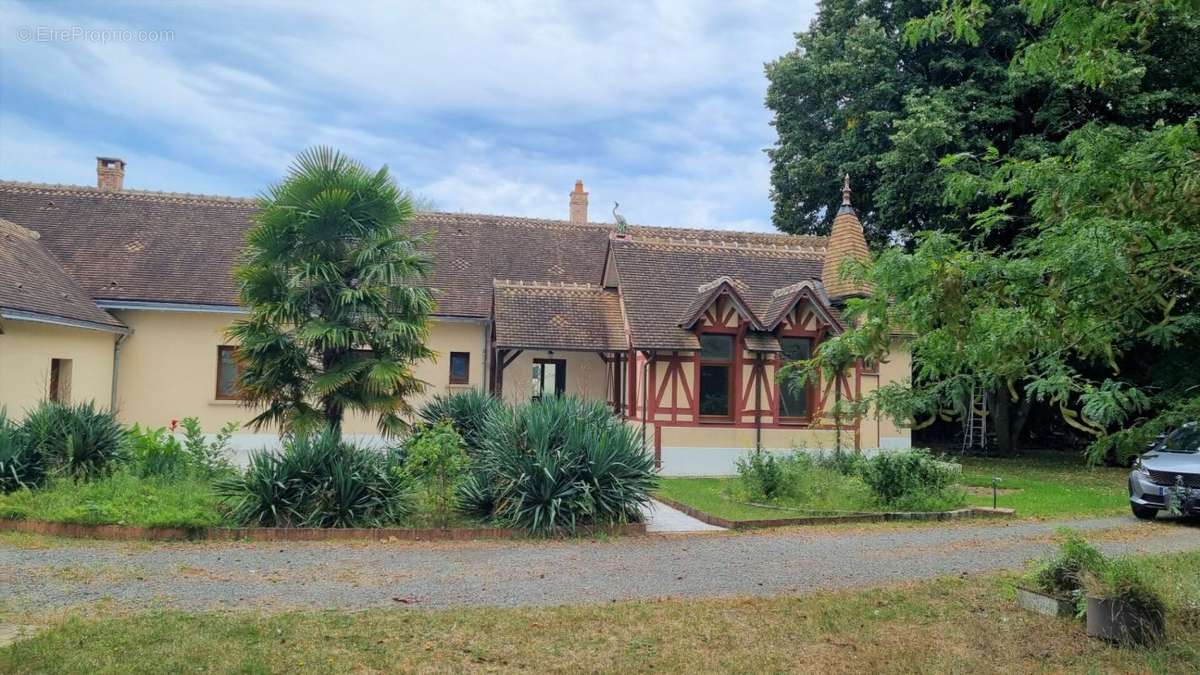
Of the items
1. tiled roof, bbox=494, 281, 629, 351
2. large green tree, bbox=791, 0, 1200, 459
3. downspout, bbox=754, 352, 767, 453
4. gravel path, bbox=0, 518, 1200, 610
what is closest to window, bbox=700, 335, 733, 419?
downspout, bbox=754, 352, 767, 453

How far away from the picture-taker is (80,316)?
53.6ft

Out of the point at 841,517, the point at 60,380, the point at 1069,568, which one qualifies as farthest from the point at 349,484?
the point at 60,380

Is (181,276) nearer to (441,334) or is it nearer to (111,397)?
(111,397)

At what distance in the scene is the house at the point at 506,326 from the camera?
56.3ft

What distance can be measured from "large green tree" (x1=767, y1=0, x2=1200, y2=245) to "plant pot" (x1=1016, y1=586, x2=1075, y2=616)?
44.7 feet

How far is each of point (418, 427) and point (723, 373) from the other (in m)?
8.44

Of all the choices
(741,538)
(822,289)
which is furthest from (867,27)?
(741,538)

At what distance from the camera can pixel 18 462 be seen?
11.0 metres

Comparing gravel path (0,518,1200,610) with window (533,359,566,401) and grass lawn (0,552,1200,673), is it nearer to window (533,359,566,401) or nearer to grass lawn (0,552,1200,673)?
grass lawn (0,552,1200,673)

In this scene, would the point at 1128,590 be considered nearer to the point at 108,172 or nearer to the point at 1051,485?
the point at 1051,485

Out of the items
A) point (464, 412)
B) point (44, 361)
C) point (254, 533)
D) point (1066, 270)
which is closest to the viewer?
point (1066, 270)

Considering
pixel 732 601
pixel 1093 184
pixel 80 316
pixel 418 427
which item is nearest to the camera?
pixel 1093 184

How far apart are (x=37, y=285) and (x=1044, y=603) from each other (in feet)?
58.8

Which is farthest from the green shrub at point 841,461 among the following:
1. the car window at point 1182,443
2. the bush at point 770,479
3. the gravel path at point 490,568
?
the car window at point 1182,443
